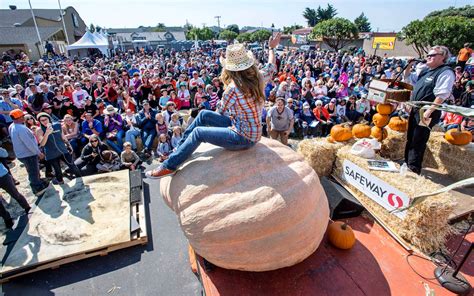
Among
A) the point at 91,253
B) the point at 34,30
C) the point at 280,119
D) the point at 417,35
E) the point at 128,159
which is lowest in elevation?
the point at 91,253

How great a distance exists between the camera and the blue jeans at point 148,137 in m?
8.58

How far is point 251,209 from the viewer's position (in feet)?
8.35

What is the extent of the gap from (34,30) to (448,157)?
43.9 meters

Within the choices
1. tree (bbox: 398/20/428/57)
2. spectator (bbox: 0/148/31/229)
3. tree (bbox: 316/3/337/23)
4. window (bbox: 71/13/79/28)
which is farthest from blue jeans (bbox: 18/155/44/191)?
tree (bbox: 316/3/337/23)

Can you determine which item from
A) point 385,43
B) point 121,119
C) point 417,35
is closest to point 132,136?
point 121,119

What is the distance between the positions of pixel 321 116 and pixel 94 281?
28.5ft

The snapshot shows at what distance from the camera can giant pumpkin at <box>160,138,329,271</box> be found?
2541 mm

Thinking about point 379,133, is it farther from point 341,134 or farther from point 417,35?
point 417,35

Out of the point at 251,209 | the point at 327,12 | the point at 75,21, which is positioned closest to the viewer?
the point at 251,209

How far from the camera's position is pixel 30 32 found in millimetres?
33094

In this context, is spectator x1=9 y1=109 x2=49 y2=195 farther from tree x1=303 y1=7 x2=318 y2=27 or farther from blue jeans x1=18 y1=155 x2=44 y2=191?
tree x1=303 y1=7 x2=318 y2=27

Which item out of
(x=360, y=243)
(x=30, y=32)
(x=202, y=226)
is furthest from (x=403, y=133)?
(x=30, y=32)

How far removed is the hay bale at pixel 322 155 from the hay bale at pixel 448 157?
1994mm

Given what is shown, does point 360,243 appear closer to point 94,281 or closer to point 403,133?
point 403,133
